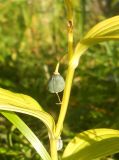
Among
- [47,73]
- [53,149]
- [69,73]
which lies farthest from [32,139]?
[47,73]

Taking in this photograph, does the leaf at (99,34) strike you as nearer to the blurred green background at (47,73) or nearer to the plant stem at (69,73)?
the plant stem at (69,73)

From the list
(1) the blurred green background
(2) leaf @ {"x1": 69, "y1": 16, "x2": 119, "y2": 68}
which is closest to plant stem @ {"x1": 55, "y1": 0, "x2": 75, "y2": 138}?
(2) leaf @ {"x1": 69, "y1": 16, "x2": 119, "y2": 68}

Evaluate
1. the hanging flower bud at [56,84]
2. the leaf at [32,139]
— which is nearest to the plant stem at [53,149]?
the leaf at [32,139]

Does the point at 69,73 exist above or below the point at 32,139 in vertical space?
above

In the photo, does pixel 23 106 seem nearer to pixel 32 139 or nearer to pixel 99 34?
pixel 32 139

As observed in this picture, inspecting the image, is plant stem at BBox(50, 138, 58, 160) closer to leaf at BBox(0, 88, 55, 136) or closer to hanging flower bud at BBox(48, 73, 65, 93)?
leaf at BBox(0, 88, 55, 136)

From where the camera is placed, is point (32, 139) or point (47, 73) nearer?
point (32, 139)

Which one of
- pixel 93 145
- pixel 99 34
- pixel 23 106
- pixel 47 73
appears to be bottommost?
pixel 47 73
